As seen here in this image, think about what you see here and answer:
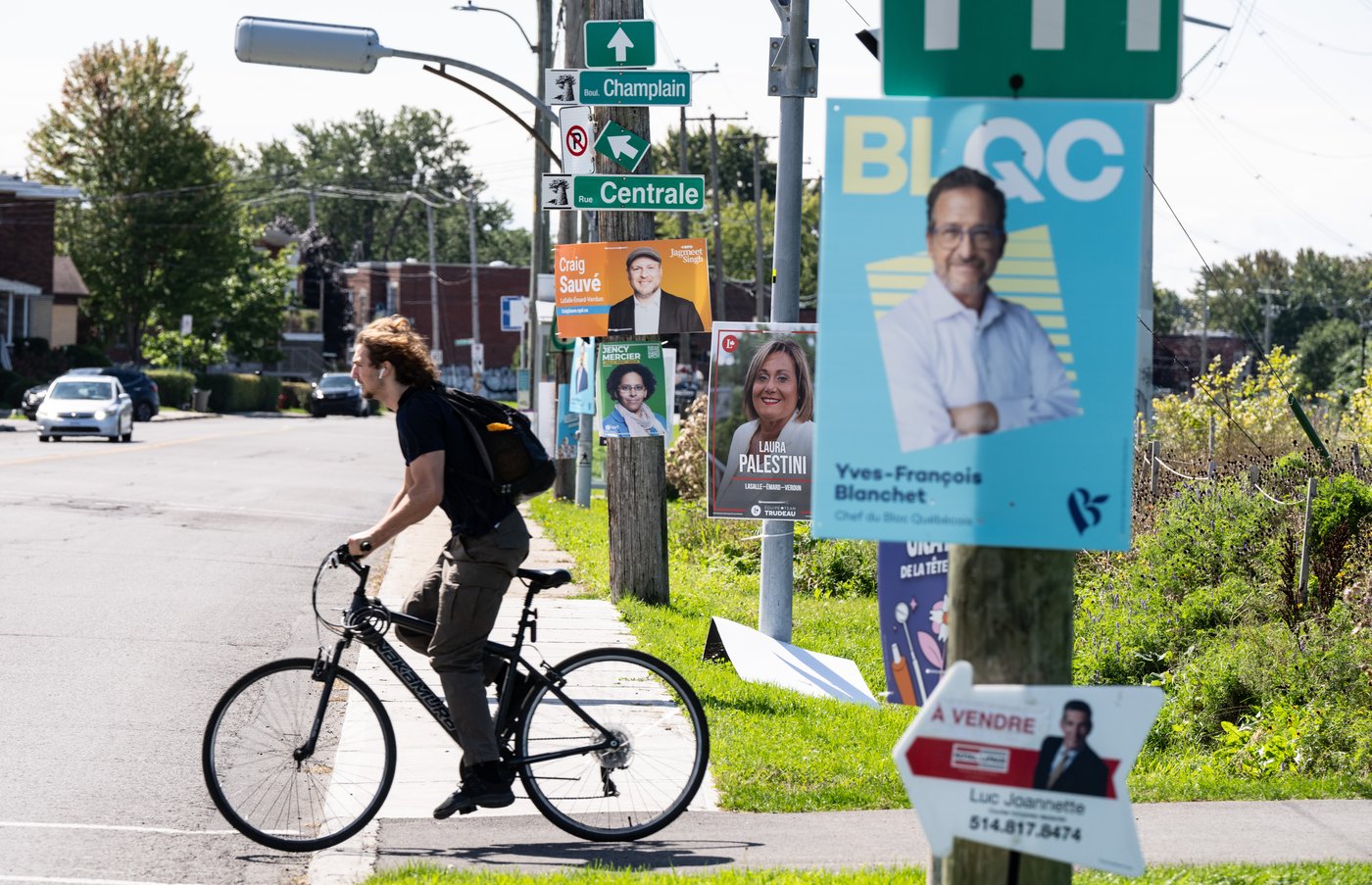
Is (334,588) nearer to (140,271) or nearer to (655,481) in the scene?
(655,481)

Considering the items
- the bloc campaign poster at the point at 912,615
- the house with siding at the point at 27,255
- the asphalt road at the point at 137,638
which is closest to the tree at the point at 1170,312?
the house with siding at the point at 27,255

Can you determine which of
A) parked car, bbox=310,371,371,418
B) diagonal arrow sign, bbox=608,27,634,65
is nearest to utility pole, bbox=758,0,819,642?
diagonal arrow sign, bbox=608,27,634,65

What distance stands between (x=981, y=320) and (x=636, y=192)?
908 centimetres

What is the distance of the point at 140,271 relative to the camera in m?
67.8

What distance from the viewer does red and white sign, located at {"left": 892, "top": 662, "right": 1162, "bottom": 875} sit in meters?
3.31

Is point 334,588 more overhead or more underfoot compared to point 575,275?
more underfoot

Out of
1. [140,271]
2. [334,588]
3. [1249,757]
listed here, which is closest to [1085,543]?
[1249,757]

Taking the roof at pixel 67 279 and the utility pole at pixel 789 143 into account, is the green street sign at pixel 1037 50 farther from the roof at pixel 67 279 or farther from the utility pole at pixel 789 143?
the roof at pixel 67 279

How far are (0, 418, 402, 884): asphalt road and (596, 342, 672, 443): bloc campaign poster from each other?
→ 2813 mm

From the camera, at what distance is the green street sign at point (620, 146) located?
12664 mm

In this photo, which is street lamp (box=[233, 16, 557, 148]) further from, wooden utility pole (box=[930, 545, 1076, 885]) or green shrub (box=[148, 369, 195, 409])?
green shrub (box=[148, 369, 195, 409])

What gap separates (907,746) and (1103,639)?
7463 millimetres

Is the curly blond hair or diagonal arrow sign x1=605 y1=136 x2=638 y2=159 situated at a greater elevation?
diagonal arrow sign x1=605 y1=136 x2=638 y2=159

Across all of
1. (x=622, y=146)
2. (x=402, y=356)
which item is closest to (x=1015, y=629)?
(x=402, y=356)
